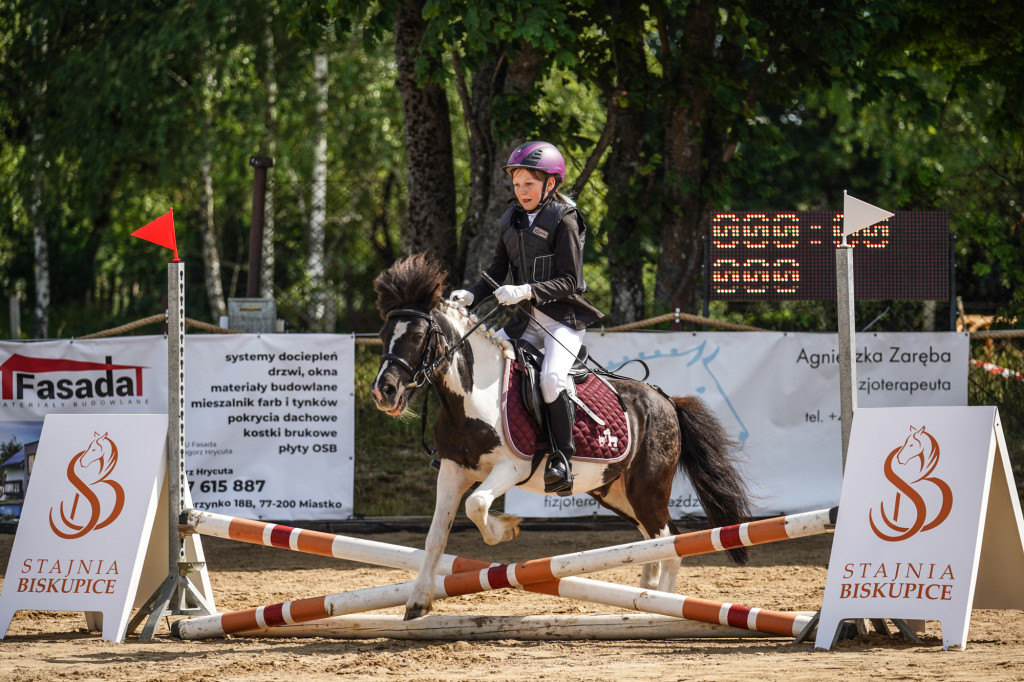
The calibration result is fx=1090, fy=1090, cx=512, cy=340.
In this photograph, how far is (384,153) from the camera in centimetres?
2262

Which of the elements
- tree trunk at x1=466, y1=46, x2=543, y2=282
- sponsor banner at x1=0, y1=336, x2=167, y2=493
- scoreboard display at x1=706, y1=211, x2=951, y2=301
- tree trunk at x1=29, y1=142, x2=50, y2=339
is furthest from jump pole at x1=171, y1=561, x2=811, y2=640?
tree trunk at x1=29, y1=142, x2=50, y2=339

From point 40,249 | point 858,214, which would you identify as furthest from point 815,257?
point 40,249

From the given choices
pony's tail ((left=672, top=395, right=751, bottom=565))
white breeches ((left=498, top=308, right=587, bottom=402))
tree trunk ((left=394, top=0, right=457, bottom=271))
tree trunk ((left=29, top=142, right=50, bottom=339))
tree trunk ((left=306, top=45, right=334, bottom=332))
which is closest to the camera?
white breeches ((left=498, top=308, right=587, bottom=402))

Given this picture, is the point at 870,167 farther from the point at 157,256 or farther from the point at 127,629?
the point at 127,629

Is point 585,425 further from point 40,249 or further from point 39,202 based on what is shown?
point 40,249

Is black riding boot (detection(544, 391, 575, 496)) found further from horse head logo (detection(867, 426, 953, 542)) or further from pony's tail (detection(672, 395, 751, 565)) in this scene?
horse head logo (detection(867, 426, 953, 542))

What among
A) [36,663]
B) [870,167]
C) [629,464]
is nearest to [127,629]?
[36,663]

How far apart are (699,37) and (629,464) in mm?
6839

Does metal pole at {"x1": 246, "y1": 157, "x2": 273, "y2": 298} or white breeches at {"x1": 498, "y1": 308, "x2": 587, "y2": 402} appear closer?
white breeches at {"x1": 498, "y1": 308, "x2": 587, "y2": 402}

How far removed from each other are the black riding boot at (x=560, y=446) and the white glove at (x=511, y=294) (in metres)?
0.65

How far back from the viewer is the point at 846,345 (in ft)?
18.3

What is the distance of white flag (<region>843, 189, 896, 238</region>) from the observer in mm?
5582

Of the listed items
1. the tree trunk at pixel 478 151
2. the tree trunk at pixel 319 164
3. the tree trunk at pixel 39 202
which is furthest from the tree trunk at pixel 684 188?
the tree trunk at pixel 39 202

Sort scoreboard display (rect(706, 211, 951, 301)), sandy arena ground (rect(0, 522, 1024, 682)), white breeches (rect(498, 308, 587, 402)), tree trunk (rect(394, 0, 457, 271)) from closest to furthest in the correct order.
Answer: sandy arena ground (rect(0, 522, 1024, 682)), white breeches (rect(498, 308, 587, 402)), scoreboard display (rect(706, 211, 951, 301)), tree trunk (rect(394, 0, 457, 271))
